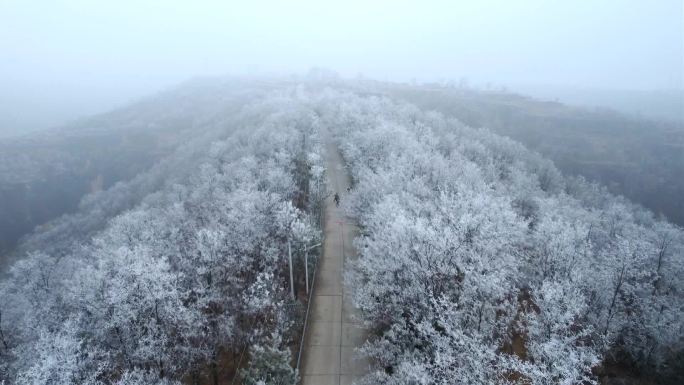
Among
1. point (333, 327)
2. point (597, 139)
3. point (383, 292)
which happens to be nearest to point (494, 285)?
point (383, 292)

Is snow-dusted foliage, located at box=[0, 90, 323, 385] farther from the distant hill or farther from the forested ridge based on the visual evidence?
the distant hill

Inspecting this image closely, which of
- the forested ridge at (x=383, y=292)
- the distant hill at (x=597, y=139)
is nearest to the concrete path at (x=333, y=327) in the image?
the forested ridge at (x=383, y=292)

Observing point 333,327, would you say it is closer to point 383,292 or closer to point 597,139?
point 383,292

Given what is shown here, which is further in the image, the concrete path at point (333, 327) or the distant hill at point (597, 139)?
the distant hill at point (597, 139)

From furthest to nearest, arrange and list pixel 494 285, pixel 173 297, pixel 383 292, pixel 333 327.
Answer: pixel 333 327 → pixel 383 292 → pixel 173 297 → pixel 494 285

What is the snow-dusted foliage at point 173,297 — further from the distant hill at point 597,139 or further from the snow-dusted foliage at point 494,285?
the distant hill at point 597,139

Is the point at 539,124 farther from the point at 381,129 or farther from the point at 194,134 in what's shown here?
the point at 194,134
